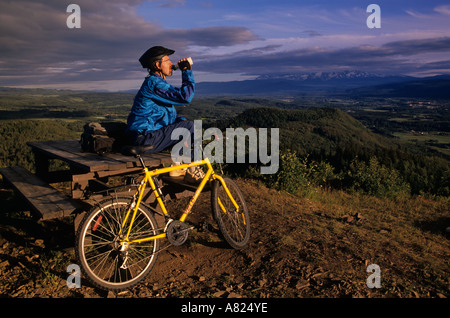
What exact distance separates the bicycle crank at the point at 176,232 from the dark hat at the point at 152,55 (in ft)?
7.61

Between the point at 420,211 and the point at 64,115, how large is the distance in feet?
290

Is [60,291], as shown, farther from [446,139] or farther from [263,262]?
[446,139]

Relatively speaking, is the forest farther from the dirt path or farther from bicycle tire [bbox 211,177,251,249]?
bicycle tire [bbox 211,177,251,249]

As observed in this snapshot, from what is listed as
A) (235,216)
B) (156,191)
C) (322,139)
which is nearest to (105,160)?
(156,191)

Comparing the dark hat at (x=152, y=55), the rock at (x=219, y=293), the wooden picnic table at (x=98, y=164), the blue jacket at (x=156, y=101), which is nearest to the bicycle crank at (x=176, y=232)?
the rock at (x=219, y=293)

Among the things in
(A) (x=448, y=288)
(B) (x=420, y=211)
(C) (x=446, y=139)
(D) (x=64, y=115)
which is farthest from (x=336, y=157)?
(C) (x=446, y=139)

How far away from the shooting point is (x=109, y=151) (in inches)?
178

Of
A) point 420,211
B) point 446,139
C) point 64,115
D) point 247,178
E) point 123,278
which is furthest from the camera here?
point 446,139

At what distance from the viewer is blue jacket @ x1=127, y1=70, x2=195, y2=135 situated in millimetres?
4301

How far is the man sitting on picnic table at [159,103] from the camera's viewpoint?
14.2 feet

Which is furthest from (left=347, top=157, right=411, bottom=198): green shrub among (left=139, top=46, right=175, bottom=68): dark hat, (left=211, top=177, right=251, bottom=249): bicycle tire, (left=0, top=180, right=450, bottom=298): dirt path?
(left=139, top=46, right=175, bottom=68): dark hat

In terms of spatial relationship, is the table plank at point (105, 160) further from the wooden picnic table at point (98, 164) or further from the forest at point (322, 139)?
the forest at point (322, 139)

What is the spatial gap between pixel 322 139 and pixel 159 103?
11072 cm
